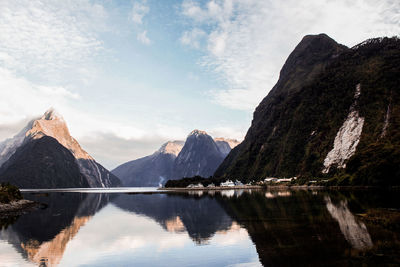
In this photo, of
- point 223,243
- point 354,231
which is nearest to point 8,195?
point 223,243

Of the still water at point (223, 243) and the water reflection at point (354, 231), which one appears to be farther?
the water reflection at point (354, 231)

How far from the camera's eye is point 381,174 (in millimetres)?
116562

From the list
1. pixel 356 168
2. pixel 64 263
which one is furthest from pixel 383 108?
pixel 64 263

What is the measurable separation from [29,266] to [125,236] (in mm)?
17492

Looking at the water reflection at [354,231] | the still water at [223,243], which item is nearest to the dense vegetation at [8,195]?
Answer: the still water at [223,243]


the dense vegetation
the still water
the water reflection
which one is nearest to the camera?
the still water

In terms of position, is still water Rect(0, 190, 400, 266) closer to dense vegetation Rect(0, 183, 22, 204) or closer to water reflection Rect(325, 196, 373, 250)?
water reflection Rect(325, 196, 373, 250)

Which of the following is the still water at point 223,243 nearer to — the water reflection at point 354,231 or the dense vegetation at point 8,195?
the water reflection at point 354,231

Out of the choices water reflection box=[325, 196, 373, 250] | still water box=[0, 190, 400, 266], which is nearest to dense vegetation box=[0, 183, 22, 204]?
still water box=[0, 190, 400, 266]

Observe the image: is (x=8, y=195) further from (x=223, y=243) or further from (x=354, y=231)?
(x=354, y=231)

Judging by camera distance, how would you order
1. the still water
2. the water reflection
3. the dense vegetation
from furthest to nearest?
the dense vegetation
the water reflection
the still water

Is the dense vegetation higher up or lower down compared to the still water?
higher up

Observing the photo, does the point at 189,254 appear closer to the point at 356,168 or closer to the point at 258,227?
the point at 258,227

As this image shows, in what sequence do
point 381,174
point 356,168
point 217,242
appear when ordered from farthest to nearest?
point 356,168, point 381,174, point 217,242
